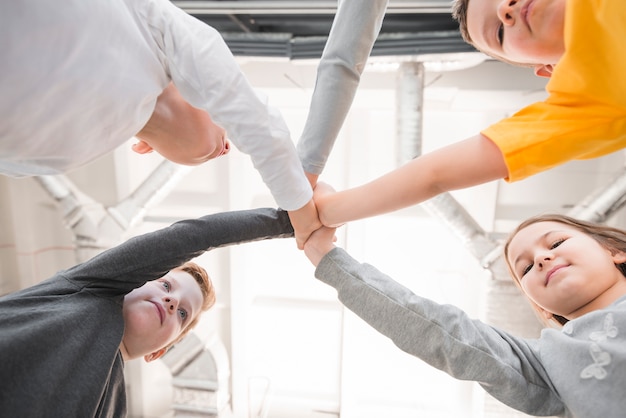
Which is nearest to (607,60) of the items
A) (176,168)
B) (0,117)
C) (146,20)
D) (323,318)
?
(146,20)

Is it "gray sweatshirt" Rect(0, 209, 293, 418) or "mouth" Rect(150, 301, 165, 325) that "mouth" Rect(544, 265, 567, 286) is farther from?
"mouth" Rect(150, 301, 165, 325)

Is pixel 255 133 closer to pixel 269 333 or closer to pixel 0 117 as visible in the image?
pixel 0 117

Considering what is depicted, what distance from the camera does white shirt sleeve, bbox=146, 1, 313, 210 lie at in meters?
0.59

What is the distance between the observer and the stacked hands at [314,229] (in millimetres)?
802

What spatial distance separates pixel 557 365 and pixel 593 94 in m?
0.45

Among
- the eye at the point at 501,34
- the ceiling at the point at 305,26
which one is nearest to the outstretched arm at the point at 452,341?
the eye at the point at 501,34

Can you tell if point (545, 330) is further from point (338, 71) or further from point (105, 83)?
point (105, 83)

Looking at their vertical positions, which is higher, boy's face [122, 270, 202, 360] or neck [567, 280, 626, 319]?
neck [567, 280, 626, 319]

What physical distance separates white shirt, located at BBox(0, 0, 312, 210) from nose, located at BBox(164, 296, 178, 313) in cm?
35

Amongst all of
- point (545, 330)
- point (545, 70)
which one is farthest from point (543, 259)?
point (545, 70)

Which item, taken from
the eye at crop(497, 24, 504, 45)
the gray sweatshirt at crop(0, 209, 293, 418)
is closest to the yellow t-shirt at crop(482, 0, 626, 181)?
the eye at crop(497, 24, 504, 45)

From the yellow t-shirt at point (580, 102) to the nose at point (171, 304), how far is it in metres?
0.72

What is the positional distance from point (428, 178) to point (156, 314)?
2.00 ft

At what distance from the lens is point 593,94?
0.60 m
